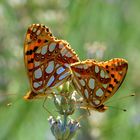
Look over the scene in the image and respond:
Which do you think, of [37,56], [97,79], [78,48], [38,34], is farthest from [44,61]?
[78,48]

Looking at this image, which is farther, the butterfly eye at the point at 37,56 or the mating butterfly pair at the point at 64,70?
the butterfly eye at the point at 37,56

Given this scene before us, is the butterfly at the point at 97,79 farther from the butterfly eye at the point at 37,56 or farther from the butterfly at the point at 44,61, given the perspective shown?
the butterfly eye at the point at 37,56

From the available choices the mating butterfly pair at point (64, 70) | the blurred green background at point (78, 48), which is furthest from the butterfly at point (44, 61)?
the blurred green background at point (78, 48)

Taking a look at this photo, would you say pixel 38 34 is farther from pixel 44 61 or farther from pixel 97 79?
pixel 97 79

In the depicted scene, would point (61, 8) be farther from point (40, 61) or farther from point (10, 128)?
point (40, 61)

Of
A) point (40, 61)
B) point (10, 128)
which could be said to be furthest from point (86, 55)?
point (40, 61)

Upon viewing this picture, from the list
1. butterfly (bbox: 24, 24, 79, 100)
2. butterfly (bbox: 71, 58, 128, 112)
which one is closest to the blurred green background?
butterfly (bbox: 24, 24, 79, 100)
